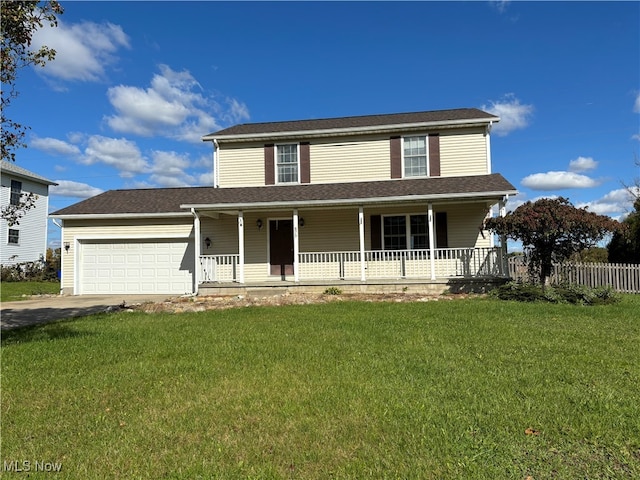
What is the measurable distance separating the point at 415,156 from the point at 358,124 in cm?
256

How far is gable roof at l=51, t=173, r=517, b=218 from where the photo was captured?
12.8 metres

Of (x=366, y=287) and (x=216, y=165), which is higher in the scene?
(x=216, y=165)

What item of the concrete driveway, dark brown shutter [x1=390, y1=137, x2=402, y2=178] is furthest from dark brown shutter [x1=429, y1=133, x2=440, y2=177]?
the concrete driveway

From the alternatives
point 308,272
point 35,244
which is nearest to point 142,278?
point 308,272

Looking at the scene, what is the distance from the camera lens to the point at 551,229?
10.7m

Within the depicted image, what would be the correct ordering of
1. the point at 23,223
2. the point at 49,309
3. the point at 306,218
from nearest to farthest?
the point at 49,309
the point at 306,218
the point at 23,223

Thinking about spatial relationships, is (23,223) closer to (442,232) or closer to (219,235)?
(219,235)

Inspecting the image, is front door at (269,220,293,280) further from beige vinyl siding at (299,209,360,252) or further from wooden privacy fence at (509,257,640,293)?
Answer: wooden privacy fence at (509,257,640,293)

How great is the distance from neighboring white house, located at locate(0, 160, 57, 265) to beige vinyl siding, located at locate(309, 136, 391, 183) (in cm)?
1903

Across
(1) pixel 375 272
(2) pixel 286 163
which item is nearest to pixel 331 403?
(1) pixel 375 272

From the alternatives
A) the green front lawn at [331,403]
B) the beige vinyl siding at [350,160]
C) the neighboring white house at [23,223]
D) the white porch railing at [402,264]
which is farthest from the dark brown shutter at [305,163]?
the neighboring white house at [23,223]

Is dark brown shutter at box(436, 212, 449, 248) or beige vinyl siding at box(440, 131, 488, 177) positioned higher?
beige vinyl siding at box(440, 131, 488, 177)

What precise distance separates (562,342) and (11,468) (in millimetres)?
6763

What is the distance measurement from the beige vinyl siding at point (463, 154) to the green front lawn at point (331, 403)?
8.36m
